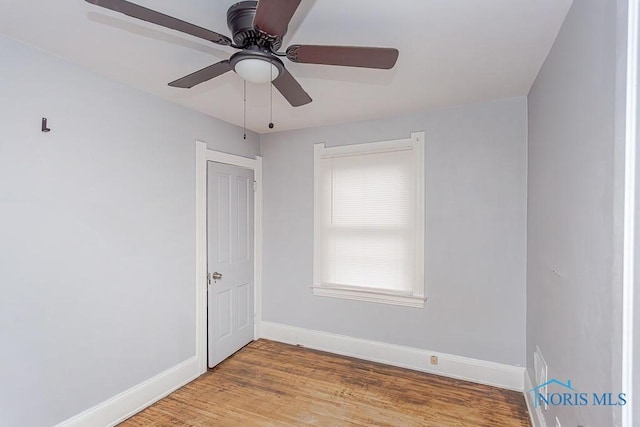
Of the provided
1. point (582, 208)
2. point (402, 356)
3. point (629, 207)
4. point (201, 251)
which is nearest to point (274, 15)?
point (629, 207)

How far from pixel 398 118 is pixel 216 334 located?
2.87 m

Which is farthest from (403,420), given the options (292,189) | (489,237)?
(292,189)

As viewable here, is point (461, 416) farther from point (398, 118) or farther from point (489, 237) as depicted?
point (398, 118)

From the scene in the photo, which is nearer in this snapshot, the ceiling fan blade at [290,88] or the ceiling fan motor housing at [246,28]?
the ceiling fan motor housing at [246,28]

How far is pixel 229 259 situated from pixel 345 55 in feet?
8.28

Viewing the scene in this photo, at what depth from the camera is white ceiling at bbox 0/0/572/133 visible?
1.48m

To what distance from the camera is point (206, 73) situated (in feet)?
5.15

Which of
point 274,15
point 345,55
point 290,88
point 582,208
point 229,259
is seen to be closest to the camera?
point 274,15

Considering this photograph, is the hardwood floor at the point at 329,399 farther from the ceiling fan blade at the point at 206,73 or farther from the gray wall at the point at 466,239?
the ceiling fan blade at the point at 206,73

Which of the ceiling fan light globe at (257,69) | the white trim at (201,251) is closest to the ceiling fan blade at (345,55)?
the ceiling fan light globe at (257,69)

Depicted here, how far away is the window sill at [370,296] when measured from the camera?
300 cm

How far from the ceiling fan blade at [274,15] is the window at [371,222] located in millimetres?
2114

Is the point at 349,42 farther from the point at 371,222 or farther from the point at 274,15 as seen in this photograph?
the point at 371,222

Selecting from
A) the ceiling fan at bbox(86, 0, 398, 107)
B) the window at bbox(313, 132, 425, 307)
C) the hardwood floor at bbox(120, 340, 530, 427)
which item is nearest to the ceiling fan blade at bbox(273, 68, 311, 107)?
the ceiling fan at bbox(86, 0, 398, 107)
